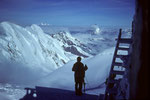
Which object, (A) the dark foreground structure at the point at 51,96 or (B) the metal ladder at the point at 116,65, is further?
(A) the dark foreground structure at the point at 51,96

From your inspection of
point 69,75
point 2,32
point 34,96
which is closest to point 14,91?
point 34,96

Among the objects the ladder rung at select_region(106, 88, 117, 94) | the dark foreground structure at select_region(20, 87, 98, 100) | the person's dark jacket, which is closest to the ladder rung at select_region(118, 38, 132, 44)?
the ladder rung at select_region(106, 88, 117, 94)

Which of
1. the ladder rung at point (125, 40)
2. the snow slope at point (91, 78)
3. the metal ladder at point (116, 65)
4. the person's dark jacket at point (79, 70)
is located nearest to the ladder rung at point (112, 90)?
the metal ladder at point (116, 65)

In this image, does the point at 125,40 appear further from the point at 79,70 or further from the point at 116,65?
the point at 79,70

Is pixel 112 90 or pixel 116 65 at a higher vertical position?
pixel 116 65

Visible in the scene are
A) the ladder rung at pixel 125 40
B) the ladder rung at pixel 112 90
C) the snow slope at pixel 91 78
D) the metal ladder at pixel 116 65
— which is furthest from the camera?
the snow slope at pixel 91 78

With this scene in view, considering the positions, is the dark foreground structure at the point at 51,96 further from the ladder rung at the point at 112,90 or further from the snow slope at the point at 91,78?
the snow slope at the point at 91,78

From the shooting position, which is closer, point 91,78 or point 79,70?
point 79,70

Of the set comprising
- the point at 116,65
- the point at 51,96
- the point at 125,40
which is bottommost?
the point at 51,96

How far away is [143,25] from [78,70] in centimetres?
382

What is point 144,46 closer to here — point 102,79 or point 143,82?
point 143,82

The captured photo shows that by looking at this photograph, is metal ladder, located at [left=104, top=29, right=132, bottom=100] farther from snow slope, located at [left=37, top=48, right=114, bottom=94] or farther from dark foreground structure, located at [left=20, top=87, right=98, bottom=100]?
snow slope, located at [left=37, top=48, right=114, bottom=94]

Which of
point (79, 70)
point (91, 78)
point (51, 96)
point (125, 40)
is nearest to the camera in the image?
point (125, 40)

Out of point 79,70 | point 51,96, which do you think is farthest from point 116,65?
point 51,96
